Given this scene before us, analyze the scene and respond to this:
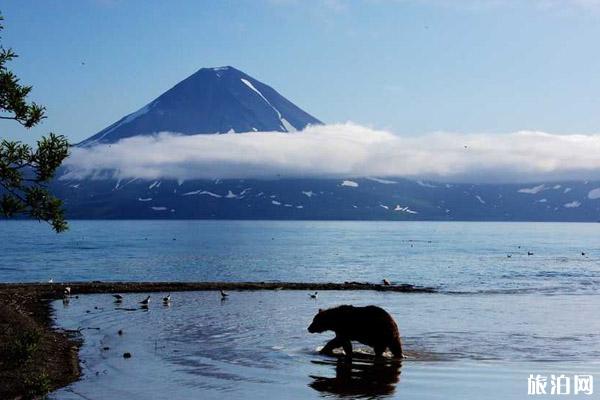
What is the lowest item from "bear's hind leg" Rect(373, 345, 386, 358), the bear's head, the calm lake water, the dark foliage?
the calm lake water

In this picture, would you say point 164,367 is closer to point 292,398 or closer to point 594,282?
point 292,398

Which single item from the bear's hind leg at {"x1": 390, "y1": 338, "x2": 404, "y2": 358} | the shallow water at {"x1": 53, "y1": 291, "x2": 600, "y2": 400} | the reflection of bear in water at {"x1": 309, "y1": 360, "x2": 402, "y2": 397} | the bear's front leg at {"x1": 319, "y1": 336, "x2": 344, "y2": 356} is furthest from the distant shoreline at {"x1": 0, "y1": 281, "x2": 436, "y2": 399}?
the bear's hind leg at {"x1": 390, "y1": 338, "x2": 404, "y2": 358}

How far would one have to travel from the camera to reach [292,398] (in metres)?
20.5

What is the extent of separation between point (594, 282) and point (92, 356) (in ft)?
207

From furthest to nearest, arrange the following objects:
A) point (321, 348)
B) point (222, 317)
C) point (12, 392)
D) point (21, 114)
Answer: point (222, 317) < point (321, 348) < point (12, 392) < point (21, 114)

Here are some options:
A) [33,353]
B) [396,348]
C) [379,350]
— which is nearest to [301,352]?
[379,350]

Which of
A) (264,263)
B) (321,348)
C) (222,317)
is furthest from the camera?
(264,263)

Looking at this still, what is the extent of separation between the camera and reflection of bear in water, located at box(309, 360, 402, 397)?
843 inches

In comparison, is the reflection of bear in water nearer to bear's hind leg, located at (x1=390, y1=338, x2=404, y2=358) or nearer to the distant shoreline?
bear's hind leg, located at (x1=390, y1=338, x2=404, y2=358)

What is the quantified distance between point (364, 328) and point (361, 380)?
14.2 feet

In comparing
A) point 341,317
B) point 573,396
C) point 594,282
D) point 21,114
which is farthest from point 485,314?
point 594,282

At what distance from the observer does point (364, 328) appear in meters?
27.2

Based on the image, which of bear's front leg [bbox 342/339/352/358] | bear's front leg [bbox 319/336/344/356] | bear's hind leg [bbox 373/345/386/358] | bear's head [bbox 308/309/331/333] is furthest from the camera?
bear's head [bbox 308/309/331/333]

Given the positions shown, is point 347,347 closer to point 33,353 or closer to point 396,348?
point 396,348
